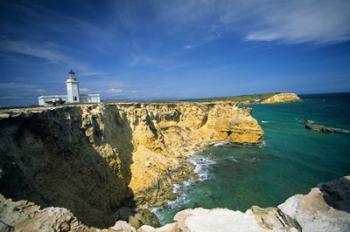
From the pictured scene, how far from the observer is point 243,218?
8.38m

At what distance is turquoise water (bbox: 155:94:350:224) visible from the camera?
740 inches

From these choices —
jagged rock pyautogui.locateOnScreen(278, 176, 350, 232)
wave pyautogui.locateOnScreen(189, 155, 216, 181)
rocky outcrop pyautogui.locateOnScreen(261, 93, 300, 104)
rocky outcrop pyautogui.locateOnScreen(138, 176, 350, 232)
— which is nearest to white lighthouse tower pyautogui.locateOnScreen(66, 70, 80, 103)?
wave pyautogui.locateOnScreen(189, 155, 216, 181)

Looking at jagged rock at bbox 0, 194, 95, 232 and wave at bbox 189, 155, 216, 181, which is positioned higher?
jagged rock at bbox 0, 194, 95, 232

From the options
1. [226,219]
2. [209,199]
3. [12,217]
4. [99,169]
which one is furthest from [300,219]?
[99,169]

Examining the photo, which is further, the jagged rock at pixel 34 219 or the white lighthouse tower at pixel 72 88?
the white lighthouse tower at pixel 72 88

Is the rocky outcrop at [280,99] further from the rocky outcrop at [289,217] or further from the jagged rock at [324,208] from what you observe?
the rocky outcrop at [289,217]

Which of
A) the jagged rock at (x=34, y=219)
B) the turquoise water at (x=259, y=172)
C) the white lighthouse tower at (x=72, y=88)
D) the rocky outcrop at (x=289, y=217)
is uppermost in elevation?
the white lighthouse tower at (x=72, y=88)

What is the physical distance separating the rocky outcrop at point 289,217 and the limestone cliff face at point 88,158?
7.74 m

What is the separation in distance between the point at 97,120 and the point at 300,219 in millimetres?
16877

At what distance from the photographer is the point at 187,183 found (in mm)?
22562

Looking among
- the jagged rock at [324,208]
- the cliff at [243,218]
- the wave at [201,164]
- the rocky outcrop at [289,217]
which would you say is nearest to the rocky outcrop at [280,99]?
the wave at [201,164]

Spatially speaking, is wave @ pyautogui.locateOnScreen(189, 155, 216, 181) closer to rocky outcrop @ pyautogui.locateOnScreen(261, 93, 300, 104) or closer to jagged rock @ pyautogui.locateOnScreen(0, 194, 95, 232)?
jagged rock @ pyautogui.locateOnScreen(0, 194, 95, 232)

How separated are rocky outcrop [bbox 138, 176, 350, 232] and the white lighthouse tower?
2491cm

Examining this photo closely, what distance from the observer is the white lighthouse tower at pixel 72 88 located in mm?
28141
